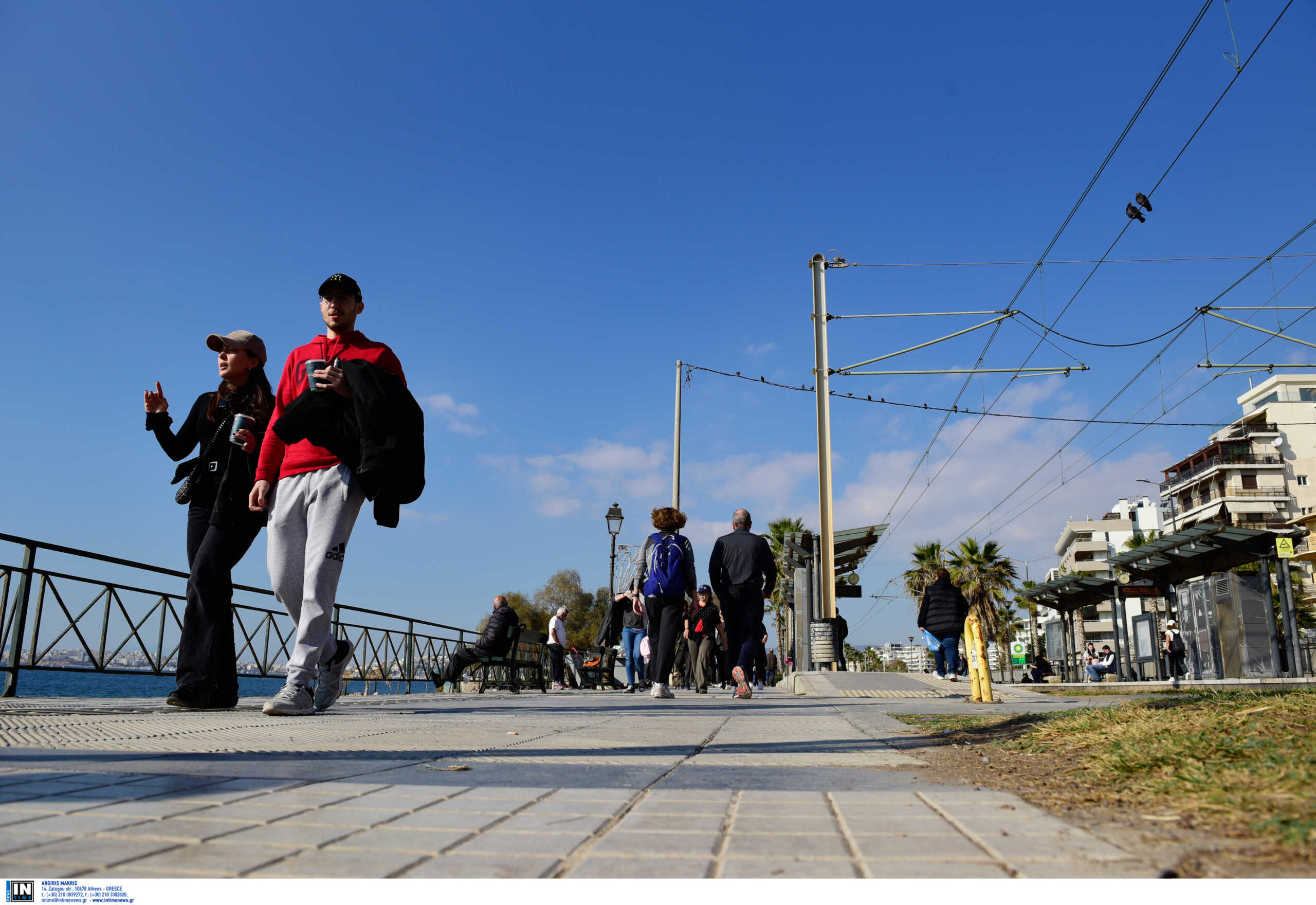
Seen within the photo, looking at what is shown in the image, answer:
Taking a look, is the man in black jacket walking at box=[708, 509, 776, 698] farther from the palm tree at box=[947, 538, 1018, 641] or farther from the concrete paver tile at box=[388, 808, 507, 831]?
the palm tree at box=[947, 538, 1018, 641]

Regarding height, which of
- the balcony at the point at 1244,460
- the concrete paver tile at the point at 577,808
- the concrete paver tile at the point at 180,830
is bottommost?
the concrete paver tile at the point at 577,808

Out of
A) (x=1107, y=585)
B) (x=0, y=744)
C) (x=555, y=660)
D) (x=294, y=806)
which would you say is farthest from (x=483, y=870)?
(x=1107, y=585)

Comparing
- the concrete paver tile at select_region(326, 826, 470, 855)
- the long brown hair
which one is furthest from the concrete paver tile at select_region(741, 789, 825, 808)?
the long brown hair

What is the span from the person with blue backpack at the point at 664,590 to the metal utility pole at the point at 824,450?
25.2 ft

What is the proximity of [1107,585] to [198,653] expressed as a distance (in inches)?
918

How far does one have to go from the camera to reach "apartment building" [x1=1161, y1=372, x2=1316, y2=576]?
6938 cm

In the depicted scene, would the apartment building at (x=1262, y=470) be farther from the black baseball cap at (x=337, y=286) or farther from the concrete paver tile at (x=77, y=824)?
the concrete paver tile at (x=77, y=824)

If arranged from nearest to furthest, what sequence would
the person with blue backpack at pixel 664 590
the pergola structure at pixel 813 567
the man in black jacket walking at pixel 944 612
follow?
the person with blue backpack at pixel 664 590
the man in black jacket walking at pixel 944 612
the pergola structure at pixel 813 567

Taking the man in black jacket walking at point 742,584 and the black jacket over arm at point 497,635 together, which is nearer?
the man in black jacket walking at point 742,584

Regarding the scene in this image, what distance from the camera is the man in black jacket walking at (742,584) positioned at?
8711mm

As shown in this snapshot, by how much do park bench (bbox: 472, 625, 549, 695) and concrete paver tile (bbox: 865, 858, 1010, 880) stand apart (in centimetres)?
1141

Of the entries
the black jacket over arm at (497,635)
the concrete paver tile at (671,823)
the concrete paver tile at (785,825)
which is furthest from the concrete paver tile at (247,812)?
the black jacket over arm at (497,635)

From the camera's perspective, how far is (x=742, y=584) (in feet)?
28.6

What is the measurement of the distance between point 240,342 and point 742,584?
5.09 meters
